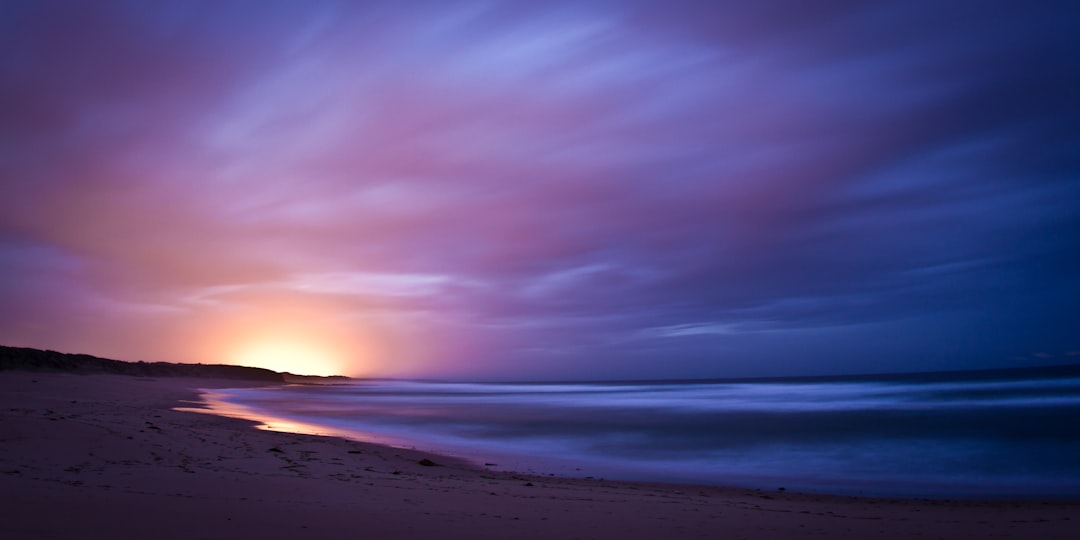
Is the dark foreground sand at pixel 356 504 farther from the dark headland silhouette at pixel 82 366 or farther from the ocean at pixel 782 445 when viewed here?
the dark headland silhouette at pixel 82 366

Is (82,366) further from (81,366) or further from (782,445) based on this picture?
(782,445)

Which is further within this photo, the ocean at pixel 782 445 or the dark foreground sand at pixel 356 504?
the ocean at pixel 782 445

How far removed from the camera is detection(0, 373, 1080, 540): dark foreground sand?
5.86 m

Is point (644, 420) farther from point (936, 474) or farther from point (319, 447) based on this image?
point (319, 447)

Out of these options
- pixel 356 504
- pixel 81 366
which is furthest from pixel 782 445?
pixel 81 366

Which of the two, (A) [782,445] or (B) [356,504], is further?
(A) [782,445]

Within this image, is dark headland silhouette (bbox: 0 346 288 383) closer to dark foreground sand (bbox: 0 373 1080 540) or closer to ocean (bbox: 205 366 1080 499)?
ocean (bbox: 205 366 1080 499)

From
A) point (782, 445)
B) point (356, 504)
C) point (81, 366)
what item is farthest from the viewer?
point (81, 366)

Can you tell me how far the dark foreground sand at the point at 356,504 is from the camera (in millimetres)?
5859

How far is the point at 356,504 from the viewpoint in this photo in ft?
23.8

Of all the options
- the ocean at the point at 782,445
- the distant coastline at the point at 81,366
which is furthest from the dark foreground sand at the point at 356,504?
the distant coastline at the point at 81,366

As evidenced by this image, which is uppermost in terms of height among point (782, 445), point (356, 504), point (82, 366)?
point (356, 504)

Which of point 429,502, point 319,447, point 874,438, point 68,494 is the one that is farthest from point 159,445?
point 874,438

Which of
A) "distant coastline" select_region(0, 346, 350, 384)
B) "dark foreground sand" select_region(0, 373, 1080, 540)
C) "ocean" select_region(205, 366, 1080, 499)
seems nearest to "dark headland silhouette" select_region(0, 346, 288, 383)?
"distant coastline" select_region(0, 346, 350, 384)
